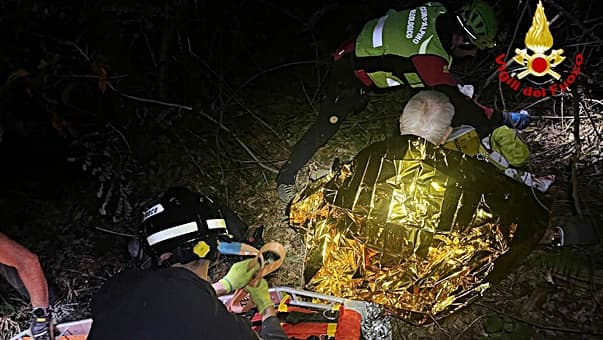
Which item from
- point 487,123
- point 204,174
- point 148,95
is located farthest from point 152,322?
point 148,95

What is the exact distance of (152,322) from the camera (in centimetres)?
199

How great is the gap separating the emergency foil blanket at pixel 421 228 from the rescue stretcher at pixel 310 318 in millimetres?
160

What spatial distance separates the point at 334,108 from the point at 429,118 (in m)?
1.12

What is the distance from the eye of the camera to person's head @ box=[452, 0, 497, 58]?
3.43m

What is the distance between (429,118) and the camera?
3.23m

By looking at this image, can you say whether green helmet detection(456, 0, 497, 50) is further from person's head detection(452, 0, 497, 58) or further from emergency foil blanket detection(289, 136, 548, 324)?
emergency foil blanket detection(289, 136, 548, 324)

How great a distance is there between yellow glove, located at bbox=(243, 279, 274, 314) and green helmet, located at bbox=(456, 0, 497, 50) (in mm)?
1691

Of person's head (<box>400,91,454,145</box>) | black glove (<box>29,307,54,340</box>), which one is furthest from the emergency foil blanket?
black glove (<box>29,307,54,340</box>)

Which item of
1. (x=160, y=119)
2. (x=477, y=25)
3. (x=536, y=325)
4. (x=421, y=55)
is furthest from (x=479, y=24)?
(x=160, y=119)

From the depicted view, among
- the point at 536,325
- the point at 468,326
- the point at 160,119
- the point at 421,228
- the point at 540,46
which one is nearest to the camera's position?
the point at 540,46

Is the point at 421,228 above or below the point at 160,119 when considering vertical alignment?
above

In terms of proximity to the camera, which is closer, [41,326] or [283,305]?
[41,326]

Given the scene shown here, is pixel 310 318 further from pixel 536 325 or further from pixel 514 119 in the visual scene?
pixel 514 119

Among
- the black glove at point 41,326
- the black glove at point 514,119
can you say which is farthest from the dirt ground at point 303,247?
the black glove at point 41,326
